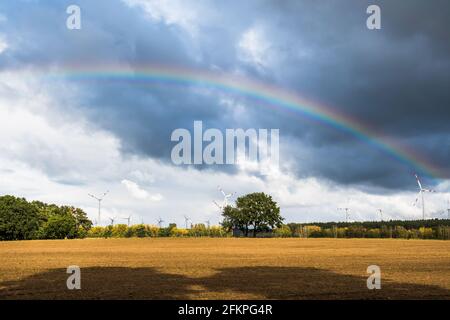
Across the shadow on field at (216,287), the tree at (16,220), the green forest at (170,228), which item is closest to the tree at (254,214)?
the green forest at (170,228)

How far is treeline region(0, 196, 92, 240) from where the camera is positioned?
14125 cm

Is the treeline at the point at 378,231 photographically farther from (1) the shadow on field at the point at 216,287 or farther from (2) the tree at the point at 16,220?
(1) the shadow on field at the point at 216,287

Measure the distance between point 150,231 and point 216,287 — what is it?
155m

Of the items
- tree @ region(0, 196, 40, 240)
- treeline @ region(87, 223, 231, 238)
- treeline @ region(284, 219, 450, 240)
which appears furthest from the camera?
treeline @ region(87, 223, 231, 238)

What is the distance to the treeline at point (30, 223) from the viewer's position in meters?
141

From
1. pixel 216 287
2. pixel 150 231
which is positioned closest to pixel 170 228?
pixel 150 231

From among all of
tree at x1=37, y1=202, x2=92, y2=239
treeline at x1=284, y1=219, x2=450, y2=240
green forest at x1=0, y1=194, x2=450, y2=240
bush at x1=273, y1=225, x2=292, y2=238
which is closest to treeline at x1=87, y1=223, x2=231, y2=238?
green forest at x1=0, y1=194, x2=450, y2=240

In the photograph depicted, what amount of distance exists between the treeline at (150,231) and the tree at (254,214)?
5.64 metres

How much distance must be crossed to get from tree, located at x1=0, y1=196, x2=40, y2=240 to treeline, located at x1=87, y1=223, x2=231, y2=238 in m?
33.7

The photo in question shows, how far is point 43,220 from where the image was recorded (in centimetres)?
15875

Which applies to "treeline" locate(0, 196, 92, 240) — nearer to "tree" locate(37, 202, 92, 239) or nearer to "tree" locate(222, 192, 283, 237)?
"tree" locate(37, 202, 92, 239)
